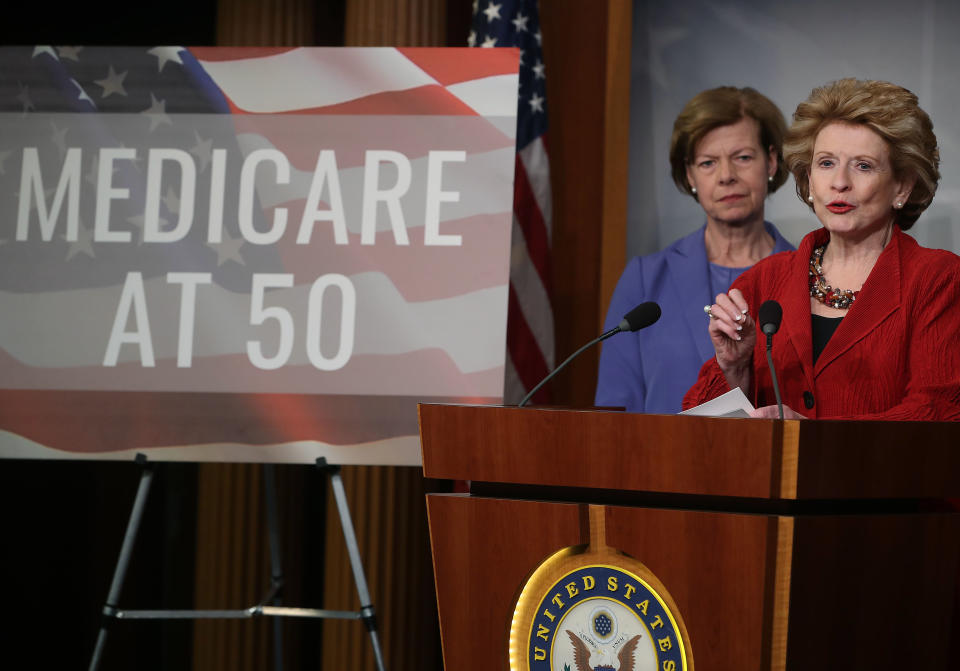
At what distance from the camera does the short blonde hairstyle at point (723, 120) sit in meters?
3.14

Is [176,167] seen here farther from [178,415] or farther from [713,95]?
[713,95]

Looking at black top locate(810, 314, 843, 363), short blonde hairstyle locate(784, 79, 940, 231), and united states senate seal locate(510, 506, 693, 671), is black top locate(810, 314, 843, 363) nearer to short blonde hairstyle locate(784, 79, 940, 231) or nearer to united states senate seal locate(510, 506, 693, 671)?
short blonde hairstyle locate(784, 79, 940, 231)

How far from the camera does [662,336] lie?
3.08 metres

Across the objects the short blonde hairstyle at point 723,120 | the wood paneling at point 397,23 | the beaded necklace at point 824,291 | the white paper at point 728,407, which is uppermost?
the wood paneling at point 397,23

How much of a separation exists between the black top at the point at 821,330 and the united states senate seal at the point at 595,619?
84 centimetres

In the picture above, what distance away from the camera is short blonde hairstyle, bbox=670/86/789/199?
10.3ft

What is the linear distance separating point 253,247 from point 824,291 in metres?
1.49

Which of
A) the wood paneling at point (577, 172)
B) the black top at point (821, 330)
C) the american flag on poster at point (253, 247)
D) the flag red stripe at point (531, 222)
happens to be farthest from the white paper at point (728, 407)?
the wood paneling at point (577, 172)

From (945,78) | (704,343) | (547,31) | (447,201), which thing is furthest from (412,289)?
(945,78)

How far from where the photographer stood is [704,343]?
3014 mm

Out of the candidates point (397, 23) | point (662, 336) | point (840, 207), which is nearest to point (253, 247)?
point (397, 23)

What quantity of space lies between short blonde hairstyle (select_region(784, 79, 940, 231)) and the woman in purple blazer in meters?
0.87

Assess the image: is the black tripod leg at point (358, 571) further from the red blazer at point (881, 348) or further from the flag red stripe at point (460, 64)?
the flag red stripe at point (460, 64)

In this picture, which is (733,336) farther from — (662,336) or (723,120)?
(723,120)
